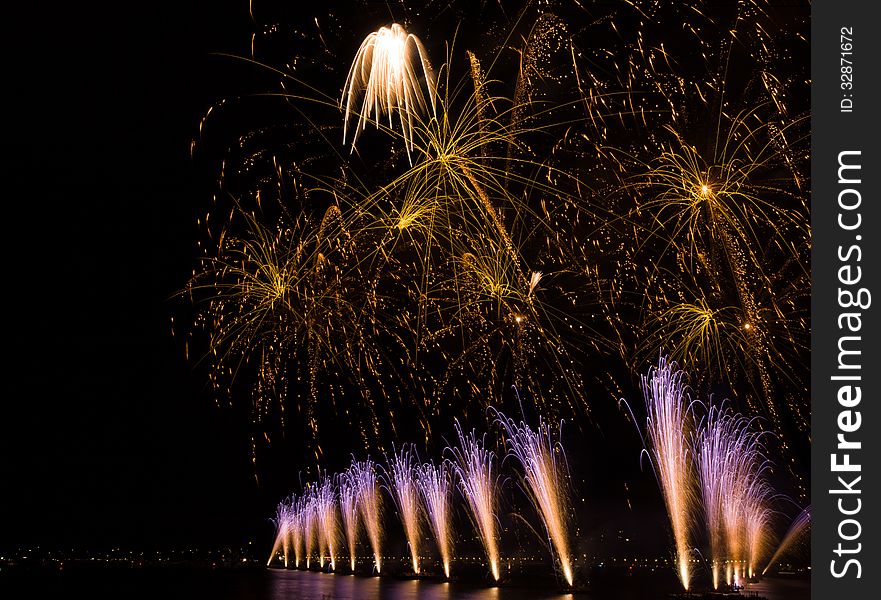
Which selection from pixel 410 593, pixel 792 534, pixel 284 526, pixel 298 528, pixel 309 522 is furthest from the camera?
pixel 284 526

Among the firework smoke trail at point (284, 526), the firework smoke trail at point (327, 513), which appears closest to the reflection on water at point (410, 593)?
the firework smoke trail at point (327, 513)

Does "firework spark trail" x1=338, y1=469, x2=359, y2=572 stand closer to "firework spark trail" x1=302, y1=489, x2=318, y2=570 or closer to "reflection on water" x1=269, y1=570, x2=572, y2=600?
"reflection on water" x1=269, y1=570, x2=572, y2=600

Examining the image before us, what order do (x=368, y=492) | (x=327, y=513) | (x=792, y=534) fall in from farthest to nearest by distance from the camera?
(x=327, y=513) → (x=792, y=534) → (x=368, y=492)

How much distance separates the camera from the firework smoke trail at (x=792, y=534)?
74.5 metres

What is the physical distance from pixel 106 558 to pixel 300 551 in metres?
50.3

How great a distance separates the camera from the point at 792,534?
3221 inches

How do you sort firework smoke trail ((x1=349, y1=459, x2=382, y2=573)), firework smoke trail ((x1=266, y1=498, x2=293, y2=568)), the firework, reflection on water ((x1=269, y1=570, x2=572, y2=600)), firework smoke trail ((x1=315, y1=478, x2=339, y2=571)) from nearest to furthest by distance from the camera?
reflection on water ((x1=269, y1=570, x2=572, y2=600))
firework smoke trail ((x1=349, y1=459, x2=382, y2=573))
firework smoke trail ((x1=315, y1=478, x2=339, y2=571))
the firework
firework smoke trail ((x1=266, y1=498, x2=293, y2=568))

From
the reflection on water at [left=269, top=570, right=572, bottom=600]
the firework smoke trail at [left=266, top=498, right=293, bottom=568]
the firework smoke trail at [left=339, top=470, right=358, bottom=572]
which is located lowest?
the firework smoke trail at [left=266, top=498, right=293, bottom=568]

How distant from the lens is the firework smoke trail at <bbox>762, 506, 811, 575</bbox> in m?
74.5

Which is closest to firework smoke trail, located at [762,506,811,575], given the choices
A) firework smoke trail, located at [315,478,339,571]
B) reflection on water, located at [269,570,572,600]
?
reflection on water, located at [269,570,572,600]

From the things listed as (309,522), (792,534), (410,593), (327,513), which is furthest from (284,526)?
(410,593)

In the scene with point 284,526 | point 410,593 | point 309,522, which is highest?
point 410,593

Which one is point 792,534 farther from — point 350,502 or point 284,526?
point 284,526
